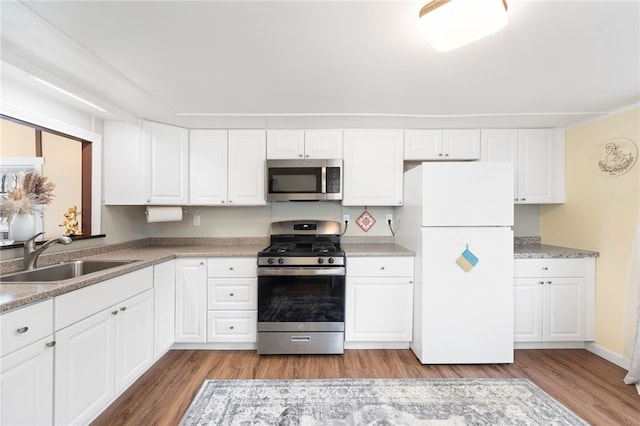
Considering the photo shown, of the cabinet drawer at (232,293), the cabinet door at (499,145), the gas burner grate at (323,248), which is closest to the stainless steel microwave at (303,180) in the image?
the gas burner grate at (323,248)

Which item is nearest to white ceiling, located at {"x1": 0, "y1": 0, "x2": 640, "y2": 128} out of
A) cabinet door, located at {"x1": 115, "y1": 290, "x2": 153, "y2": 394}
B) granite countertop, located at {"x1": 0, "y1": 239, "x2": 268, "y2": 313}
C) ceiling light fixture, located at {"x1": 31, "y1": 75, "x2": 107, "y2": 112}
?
ceiling light fixture, located at {"x1": 31, "y1": 75, "x2": 107, "y2": 112}

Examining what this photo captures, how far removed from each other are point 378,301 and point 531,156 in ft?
7.25

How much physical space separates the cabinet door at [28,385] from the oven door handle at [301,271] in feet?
4.63

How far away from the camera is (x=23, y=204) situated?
5.92ft

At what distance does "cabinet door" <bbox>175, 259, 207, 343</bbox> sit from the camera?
2.54 metres

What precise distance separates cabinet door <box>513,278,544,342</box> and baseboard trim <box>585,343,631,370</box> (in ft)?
1.75

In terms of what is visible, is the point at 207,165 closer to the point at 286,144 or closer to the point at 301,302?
the point at 286,144

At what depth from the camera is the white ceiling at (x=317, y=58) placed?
4.13 ft

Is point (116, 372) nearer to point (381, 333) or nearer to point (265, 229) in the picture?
point (265, 229)

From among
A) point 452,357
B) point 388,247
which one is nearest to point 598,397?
point 452,357

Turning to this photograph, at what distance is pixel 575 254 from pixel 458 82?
2.02 metres

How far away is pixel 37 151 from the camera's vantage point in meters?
2.12

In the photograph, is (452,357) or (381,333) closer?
(452,357)

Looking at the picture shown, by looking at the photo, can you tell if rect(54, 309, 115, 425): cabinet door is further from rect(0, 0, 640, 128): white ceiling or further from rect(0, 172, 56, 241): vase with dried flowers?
rect(0, 0, 640, 128): white ceiling
